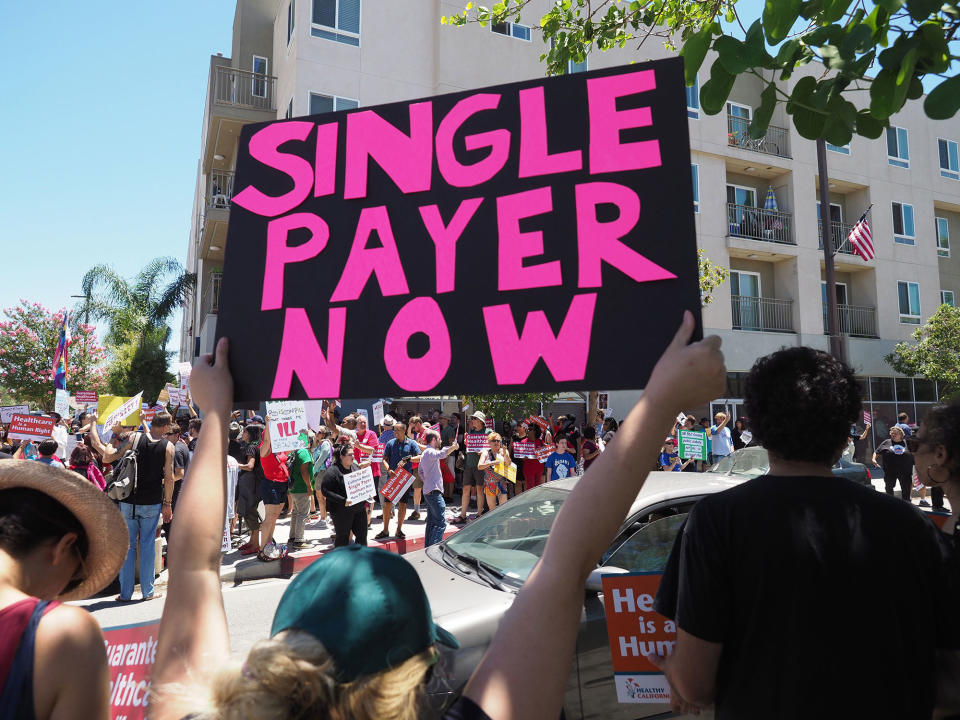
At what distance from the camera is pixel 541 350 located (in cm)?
182

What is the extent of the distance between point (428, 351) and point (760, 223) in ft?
79.7

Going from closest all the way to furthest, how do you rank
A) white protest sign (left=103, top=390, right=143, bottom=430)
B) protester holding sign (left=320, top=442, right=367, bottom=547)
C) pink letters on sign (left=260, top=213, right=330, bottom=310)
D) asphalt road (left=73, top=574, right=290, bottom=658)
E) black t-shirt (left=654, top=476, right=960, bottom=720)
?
black t-shirt (left=654, top=476, right=960, bottom=720) < pink letters on sign (left=260, top=213, right=330, bottom=310) < asphalt road (left=73, top=574, right=290, bottom=658) < protester holding sign (left=320, top=442, right=367, bottom=547) < white protest sign (left=103, top=390, right=143, bottom=430)

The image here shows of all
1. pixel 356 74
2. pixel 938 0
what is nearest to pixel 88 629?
pixel 938 0

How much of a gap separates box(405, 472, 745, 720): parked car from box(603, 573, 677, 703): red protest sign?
632 mm

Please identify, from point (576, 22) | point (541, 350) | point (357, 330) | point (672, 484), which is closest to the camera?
point (541, 350)

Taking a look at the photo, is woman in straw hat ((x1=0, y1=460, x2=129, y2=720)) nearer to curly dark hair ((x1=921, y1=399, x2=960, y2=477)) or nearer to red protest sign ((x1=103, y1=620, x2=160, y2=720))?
red protest sign ((x1=103, y1=620, x2=160, y2=720))

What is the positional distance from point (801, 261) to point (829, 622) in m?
24.7

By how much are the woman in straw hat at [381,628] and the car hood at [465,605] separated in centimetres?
196

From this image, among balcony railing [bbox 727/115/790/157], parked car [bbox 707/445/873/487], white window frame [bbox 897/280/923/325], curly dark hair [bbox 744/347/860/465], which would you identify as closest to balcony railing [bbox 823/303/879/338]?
white window frame [bbox 897/280/923/325]

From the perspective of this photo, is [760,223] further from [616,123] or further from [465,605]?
[616,123]

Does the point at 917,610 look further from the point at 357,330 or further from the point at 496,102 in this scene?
the point at 496,102

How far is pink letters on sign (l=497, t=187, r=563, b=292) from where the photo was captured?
73.4 inches

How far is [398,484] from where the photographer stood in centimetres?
969

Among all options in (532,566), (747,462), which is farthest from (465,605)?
(747,462)
